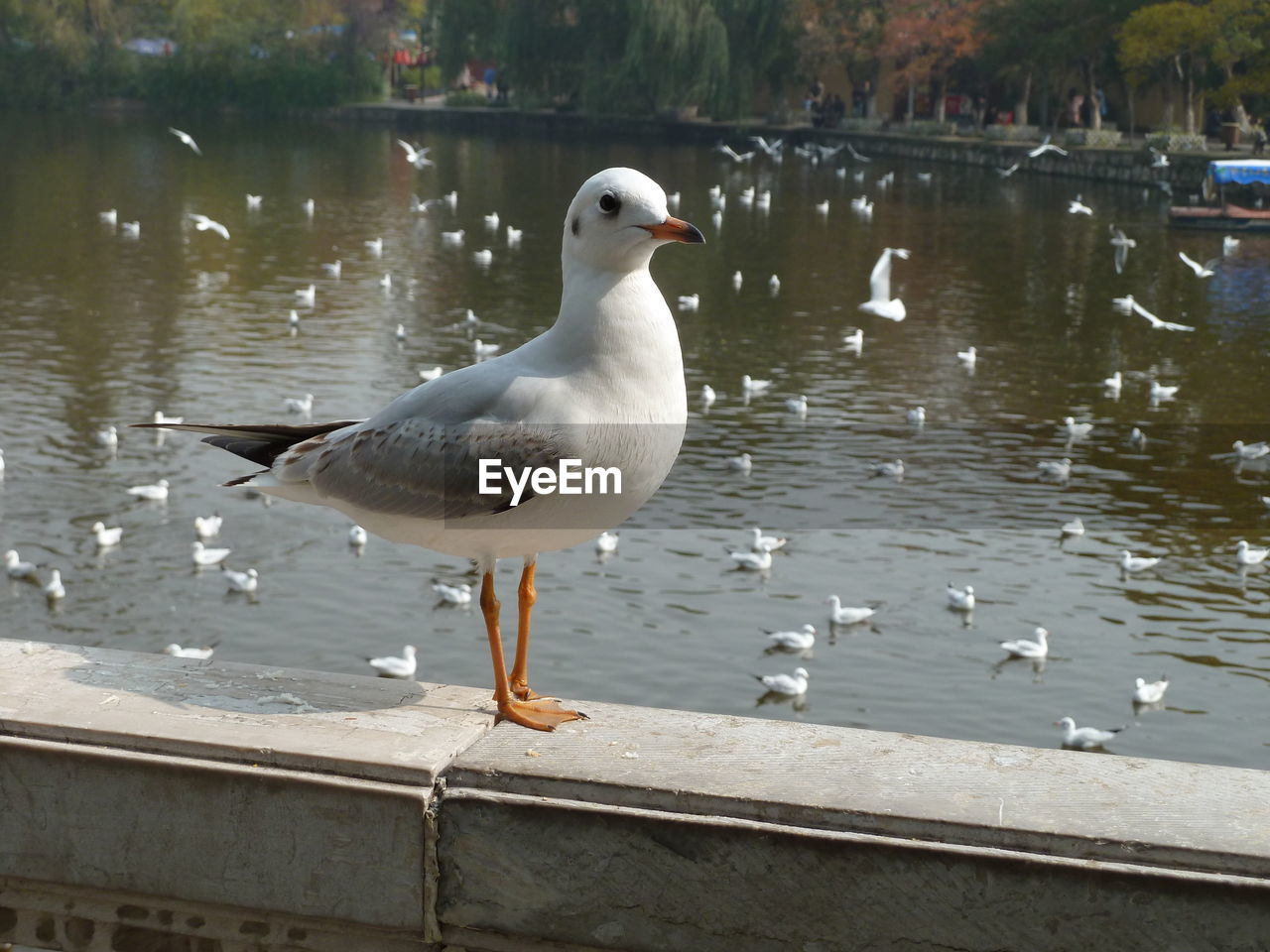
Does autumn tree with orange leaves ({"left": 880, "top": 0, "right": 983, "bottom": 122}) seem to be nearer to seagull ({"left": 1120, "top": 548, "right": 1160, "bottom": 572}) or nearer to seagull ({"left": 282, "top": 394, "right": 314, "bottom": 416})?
seagull ({"left": 282, "top": 394, "right": 314, "bottom": 416})

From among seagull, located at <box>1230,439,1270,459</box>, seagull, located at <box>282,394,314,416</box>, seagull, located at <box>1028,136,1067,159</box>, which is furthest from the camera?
seagull, located at <box>1028,136,1067,159</box>

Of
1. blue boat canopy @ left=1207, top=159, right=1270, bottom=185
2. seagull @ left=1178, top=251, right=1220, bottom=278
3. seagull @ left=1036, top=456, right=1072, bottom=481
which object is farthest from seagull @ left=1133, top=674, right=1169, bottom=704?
blue boat canopy @ left=1207, top=159, right=1270, bottom=185

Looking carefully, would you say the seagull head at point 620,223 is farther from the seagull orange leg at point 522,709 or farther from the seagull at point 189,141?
the seagull at point 189,141

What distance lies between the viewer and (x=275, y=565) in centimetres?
1345

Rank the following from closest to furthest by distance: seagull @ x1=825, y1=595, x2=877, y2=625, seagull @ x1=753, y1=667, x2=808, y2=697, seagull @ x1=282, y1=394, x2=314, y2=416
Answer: seagull @ x1=753, y1=667, x2=808, y2=697 → seagull @ x1=825, y1=595, x2=877, y2=625 → seagull @ x1=282, y1=394, x2=314, y2=416

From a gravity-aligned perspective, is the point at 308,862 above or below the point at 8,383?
above

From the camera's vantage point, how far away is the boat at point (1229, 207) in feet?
122

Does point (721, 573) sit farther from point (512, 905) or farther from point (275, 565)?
point (512, 905)

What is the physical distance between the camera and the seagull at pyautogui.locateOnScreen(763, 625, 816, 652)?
12.0 metres

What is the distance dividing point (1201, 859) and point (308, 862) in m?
1.64

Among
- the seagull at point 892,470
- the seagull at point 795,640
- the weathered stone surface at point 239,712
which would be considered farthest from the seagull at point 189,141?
the weathered stone surface at point 239,712

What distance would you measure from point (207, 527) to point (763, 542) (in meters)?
4.77

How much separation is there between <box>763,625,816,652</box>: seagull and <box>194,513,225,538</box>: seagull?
5.04 m

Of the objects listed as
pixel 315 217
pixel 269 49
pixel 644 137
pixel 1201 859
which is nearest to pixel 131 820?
pixel 1201 859
